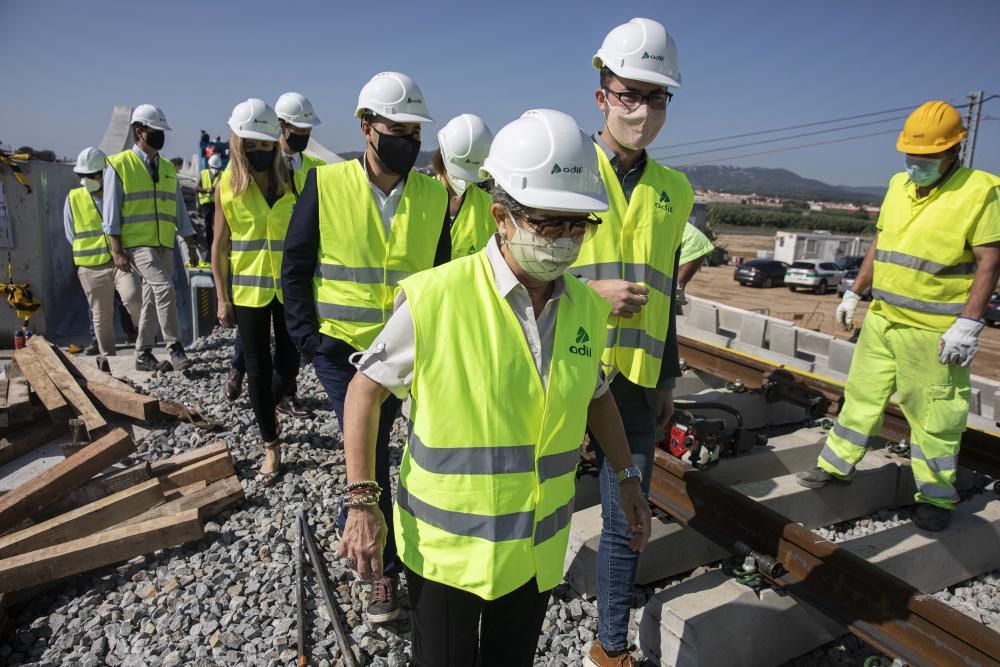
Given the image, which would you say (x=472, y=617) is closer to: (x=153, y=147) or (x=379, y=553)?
(x=379, y=553)

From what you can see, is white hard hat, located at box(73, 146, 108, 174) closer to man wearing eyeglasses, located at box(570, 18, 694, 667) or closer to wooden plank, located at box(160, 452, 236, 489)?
wooden plank, located at box(160, 452, 236, 489)

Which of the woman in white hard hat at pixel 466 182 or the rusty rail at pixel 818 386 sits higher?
the woman in white hard hat at pixel 466 182

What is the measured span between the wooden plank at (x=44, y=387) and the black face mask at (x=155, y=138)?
244 cm

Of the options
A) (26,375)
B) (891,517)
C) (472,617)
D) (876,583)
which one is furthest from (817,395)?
(26,375)

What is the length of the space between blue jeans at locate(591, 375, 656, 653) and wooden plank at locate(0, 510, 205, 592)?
232 centimetres

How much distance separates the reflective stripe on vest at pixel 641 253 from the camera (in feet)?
9.02

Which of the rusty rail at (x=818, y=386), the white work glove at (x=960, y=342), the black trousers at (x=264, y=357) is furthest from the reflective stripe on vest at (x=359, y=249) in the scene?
the rusty rail at (x=818, y=386)

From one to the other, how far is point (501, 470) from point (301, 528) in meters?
2.41

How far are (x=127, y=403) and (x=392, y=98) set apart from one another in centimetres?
390

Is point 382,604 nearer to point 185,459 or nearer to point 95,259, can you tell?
point 185,459

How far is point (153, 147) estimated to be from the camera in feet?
23.0

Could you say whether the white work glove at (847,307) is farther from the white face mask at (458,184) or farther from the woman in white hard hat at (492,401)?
the woman in white hard hat at (492,401)

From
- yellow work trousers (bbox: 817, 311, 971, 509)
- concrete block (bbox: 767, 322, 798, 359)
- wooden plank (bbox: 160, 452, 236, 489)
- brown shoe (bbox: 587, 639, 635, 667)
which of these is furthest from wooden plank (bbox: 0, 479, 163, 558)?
concrete block (bbox: 767, 322, 798, 359)

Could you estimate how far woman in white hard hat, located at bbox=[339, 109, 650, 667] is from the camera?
5.85ft
